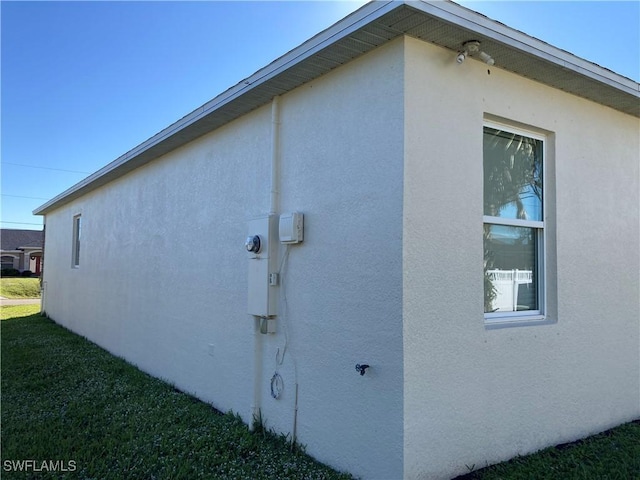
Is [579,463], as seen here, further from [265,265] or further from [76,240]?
[76,240]

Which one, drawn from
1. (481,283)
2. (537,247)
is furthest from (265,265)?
(537,247)

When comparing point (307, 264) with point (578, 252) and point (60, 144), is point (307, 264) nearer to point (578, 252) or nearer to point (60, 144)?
point (578, 252)

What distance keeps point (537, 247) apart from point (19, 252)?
1927 inches

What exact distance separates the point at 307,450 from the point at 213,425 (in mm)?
1169

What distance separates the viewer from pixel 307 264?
370cm

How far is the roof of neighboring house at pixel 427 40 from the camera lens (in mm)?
2787

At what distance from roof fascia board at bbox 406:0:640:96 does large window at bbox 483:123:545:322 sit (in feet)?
2.00

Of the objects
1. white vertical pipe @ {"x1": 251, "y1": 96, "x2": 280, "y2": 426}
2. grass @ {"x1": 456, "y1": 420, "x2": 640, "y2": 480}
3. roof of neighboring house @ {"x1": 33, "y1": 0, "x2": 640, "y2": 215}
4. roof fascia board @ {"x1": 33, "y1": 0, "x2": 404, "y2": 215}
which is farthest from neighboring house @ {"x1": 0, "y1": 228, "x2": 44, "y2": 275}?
grass @ {"x1": 456, "y1": 420, "x2": 640, "y2": 480}

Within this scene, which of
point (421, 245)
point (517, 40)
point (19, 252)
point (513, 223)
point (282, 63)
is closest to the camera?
point (421, 245)

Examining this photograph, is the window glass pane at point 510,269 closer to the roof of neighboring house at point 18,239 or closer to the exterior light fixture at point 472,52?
the exterior light fixture at point 472,52

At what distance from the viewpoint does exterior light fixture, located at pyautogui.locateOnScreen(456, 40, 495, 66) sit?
306 cm

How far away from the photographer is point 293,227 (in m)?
3.73

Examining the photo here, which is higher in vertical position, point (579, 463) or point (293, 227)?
point (293, 227)

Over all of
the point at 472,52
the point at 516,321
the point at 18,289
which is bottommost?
the point at 18,289
